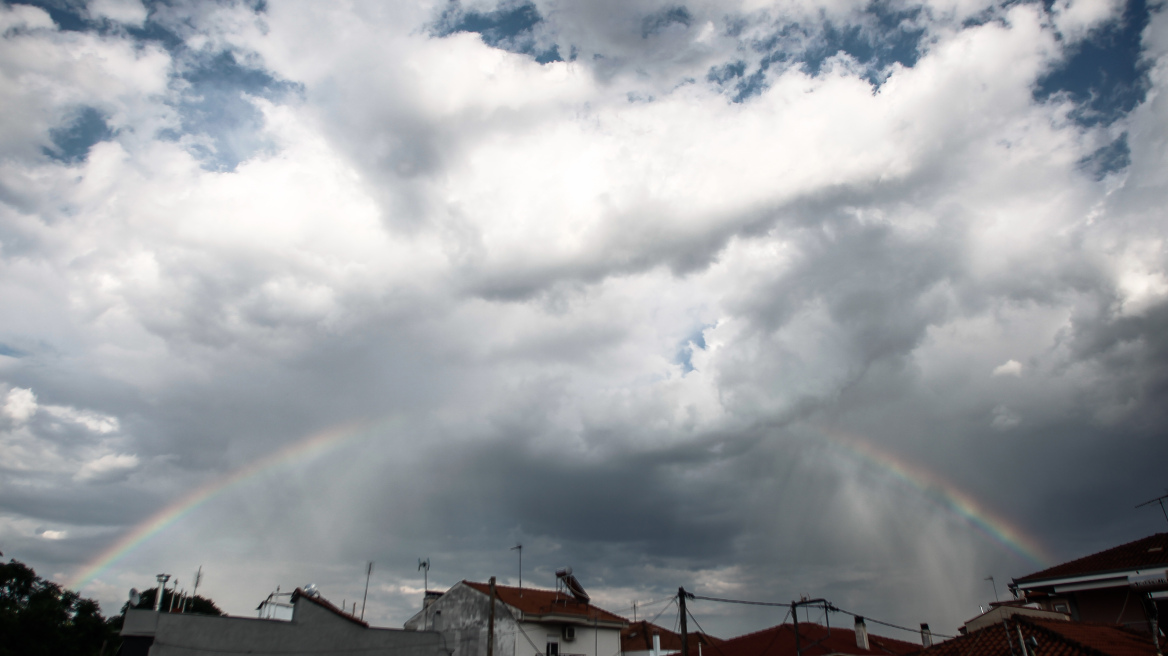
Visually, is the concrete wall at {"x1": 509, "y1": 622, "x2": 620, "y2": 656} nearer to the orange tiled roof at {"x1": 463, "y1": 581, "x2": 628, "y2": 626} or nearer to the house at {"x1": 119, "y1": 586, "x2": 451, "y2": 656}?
the orange tiled roof at {"x1": 463, "y1": 581, "x2": 628, "y2": 626}

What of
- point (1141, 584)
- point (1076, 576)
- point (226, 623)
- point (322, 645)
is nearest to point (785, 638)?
point (1076, 576)

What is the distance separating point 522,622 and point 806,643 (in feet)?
66.1

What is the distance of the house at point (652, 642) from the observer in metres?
56.1

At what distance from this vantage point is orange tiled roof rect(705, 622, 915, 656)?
4597cm

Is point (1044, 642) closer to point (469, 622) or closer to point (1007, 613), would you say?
point (1007, 613)

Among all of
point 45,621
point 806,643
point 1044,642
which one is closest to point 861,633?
point 806,643

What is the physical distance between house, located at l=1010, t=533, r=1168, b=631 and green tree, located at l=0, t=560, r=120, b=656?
80918 millimetres

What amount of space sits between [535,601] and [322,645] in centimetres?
2013

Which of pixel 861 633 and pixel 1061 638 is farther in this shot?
pixel 861 633

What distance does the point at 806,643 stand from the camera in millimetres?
46344

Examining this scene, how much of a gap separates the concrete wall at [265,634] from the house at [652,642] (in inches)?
855

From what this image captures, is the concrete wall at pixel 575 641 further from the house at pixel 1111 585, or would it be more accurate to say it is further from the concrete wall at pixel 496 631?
the house at pixel 1111 585

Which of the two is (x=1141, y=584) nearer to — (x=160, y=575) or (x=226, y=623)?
(x=226, y=623)

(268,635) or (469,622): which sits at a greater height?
(469,622)
